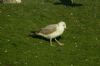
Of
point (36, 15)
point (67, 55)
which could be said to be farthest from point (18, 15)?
point (67, 55)

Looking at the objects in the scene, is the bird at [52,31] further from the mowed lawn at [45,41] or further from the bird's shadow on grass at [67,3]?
the bird's shadow on grass at [67,3]

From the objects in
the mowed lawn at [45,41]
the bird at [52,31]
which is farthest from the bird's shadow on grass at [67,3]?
the bird at [52,31]

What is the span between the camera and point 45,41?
91.0 feet

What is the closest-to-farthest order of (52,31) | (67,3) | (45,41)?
(52,31)
(45,41)
(67,3)

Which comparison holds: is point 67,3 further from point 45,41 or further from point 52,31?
point 52,31

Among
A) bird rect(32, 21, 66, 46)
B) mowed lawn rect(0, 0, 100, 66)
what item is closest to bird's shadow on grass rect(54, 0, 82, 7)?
mowed lawn rect(0, 0, 100, 66)

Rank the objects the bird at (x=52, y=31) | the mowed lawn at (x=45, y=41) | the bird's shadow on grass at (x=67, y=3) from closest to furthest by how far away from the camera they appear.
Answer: the mowed lawn at (x=45, y=41)
the bird at (x=52, y=31)
the bird's shadow on grass at (x=67, y=3)

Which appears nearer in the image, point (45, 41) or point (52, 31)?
point (52, 31)

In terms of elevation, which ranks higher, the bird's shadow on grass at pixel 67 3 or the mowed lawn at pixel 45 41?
the mowed lawn at pixel 45 41

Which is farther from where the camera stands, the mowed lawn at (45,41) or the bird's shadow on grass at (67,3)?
the bird's shadow on grass at (67,3)

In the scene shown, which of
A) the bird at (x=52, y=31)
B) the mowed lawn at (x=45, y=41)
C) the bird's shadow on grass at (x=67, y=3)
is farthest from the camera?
the bird's shadow on grass at (x=67, y=3)

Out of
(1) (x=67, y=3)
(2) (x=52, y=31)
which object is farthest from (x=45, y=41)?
(1) (x=67, y=3)

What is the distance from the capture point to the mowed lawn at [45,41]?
24.0m

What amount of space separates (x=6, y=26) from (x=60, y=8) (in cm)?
894
